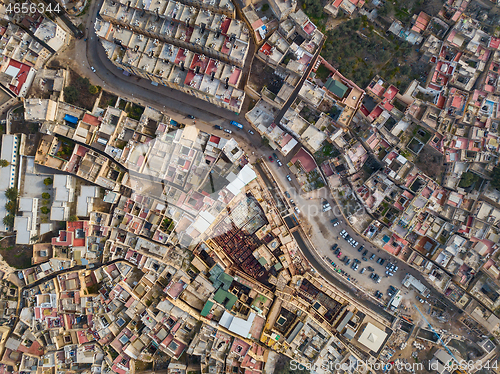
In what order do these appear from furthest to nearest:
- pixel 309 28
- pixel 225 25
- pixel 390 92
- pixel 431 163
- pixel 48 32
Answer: pixel 431 163
pixel 48 32
pixel 390 92
pixel 309 28
pixel 225 25

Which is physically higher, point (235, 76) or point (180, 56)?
point (235, 76)

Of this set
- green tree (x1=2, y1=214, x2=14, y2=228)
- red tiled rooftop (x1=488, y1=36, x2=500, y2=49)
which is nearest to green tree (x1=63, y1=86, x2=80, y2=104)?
green tree (x1=2, y1=214, x2=14, y2=228)

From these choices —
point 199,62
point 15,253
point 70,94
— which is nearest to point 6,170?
point 15,253

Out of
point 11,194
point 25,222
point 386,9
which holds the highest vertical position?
point 386,9

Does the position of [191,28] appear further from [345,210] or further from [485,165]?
[485,165]

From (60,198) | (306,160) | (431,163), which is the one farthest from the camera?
(306,160)

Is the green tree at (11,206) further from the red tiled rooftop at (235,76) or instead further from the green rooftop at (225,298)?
the red tiled rooftop at (235,76)

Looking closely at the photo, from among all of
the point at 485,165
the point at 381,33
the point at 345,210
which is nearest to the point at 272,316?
the point at 345,210

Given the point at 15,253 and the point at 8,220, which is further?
the point at 15,253

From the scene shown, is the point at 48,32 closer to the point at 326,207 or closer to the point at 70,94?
the point at 70,94
